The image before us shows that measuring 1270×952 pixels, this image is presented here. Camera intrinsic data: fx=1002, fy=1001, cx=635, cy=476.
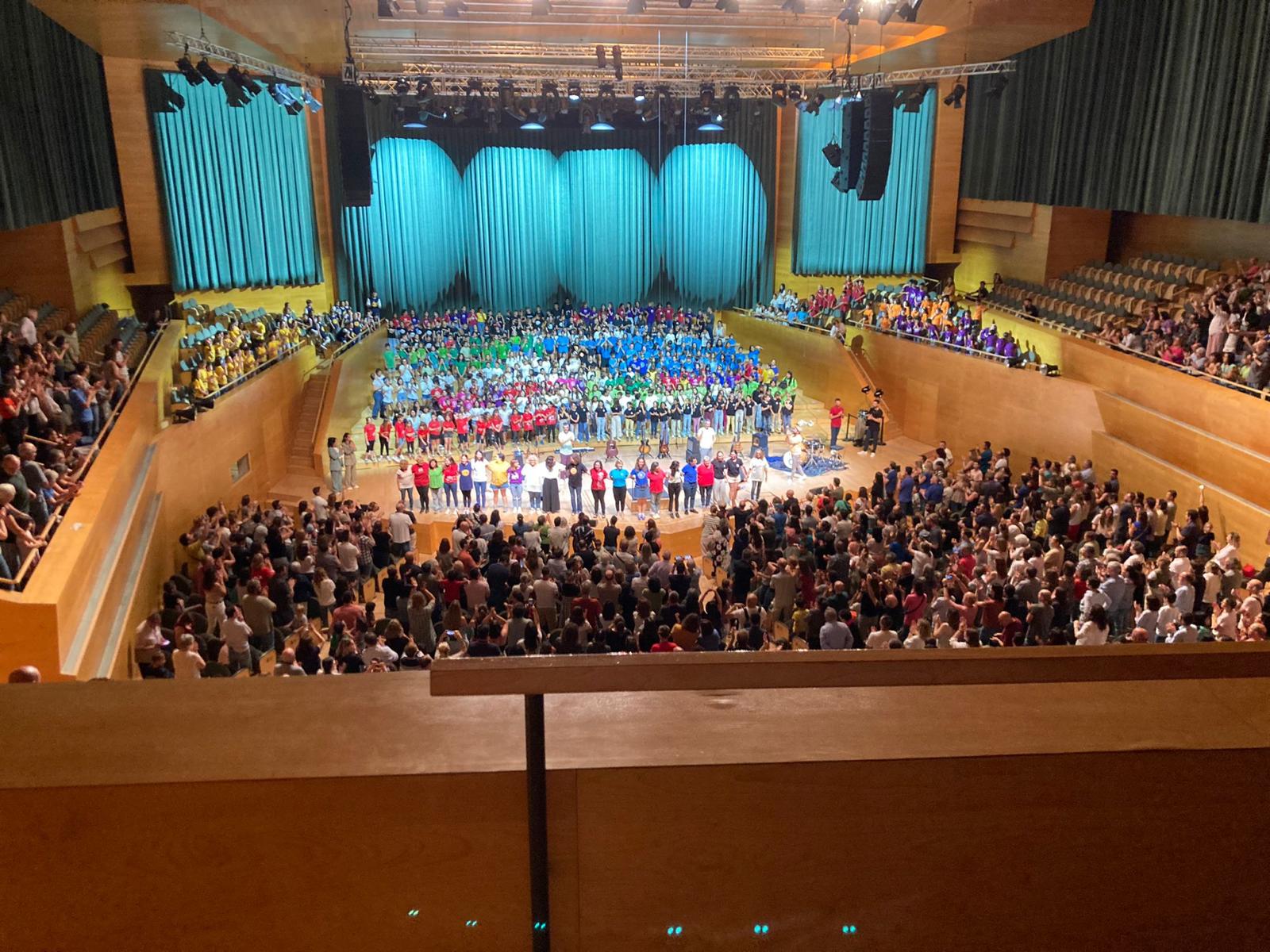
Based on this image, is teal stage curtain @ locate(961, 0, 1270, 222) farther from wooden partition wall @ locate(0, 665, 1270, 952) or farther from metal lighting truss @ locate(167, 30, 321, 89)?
wooden partition wall @ locate(0, 665, 1270, 952)

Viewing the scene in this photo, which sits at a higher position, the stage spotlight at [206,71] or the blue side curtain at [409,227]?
the stage spotlight at [206,71]

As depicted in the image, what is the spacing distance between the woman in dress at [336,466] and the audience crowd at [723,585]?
2.83 metres

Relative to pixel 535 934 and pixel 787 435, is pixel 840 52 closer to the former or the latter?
pixel 787 435

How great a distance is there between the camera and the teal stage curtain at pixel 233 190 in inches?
699

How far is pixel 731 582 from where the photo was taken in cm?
977

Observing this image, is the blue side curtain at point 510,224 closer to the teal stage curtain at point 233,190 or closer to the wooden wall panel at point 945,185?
the teal stage curtain at point 233,190

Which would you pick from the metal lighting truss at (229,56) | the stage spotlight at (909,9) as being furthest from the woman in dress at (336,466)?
the stage spotlight at (909,9)

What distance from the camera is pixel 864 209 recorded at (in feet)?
74.4

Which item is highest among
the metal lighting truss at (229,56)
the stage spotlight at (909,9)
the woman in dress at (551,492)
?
the stage spotlight at (909,9)

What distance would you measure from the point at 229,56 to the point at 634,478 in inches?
312

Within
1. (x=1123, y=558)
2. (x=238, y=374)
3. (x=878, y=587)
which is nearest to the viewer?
(x=878, y=587)

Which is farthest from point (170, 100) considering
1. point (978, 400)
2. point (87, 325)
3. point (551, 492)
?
point (978, 400)

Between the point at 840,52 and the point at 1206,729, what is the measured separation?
61.7ft

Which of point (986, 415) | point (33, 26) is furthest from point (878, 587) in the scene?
point (33, 26)
